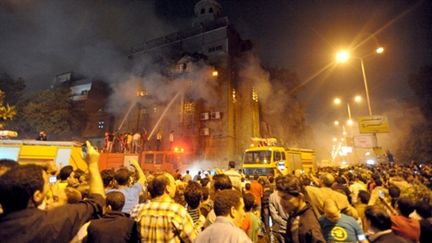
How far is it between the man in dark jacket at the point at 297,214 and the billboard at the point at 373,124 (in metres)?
13.4

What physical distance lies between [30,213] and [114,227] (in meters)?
1.00

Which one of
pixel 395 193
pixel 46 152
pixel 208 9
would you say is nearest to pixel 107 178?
pixel 395 193

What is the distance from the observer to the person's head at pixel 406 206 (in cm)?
328

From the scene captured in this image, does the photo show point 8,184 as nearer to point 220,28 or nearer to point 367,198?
point 367,198

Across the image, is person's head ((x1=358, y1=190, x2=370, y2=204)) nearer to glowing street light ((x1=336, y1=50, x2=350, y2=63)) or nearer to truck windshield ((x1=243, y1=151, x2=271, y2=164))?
truck windshield ((x1=243, y1=151, x2=271, y2=164))

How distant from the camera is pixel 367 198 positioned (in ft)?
13.9

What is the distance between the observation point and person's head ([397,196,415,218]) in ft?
10.8

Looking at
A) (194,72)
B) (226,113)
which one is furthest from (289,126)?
(194,72)

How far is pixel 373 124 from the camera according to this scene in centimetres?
1357

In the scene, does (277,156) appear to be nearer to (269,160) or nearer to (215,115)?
(269,160)

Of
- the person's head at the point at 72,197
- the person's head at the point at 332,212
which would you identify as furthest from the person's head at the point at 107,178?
the person's head at the point at 332,212

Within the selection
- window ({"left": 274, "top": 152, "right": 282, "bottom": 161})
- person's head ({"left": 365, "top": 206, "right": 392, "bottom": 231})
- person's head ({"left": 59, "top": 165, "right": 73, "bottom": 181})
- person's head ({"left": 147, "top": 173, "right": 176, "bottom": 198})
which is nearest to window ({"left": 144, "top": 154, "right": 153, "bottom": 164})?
window ({"left": 274, "top": 152, "right": 282, "bottom": 161})

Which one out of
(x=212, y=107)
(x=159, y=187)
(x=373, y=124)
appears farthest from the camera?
(x=212, y=107)

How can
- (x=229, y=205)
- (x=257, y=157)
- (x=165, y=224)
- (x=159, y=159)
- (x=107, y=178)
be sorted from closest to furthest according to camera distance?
(x=229, y=205)
(x=165, y=224)
(x=107, y=178)
(x=257, y=157)
(x=159, y=159)
